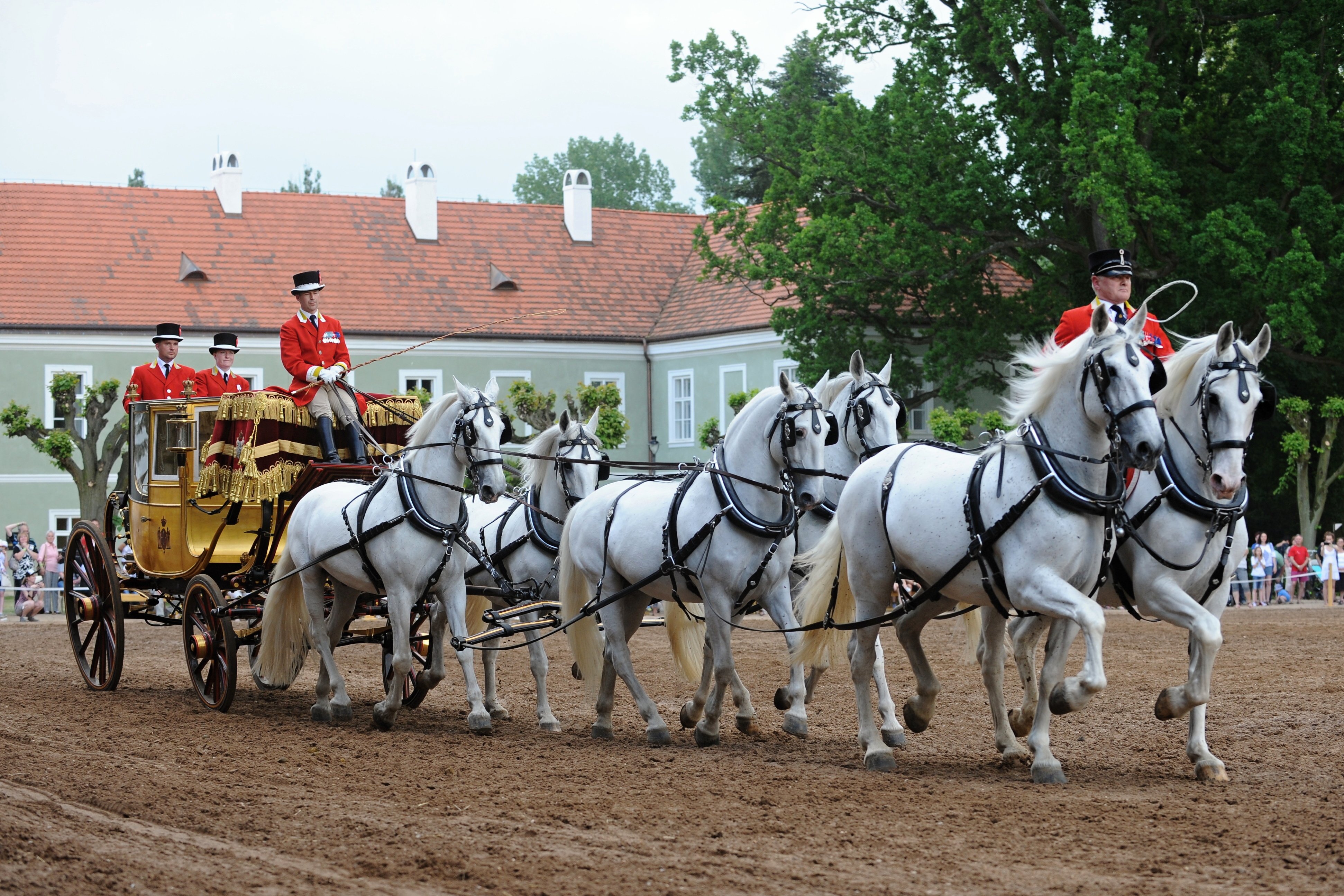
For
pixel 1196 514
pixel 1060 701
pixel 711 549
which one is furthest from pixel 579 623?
pixel 1196 514

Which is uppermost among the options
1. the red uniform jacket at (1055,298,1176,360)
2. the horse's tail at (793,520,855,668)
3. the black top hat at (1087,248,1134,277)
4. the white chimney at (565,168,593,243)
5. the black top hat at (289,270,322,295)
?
the white chimney at (565,168,593,243)

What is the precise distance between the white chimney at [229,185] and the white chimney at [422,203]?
4.26 meters

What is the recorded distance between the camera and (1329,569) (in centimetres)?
2517

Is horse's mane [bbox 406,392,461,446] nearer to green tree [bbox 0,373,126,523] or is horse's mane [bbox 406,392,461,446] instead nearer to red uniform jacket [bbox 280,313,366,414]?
red uniform jacket [bbox 280,313,366,414]

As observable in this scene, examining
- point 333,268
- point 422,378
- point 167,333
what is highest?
point 333,268

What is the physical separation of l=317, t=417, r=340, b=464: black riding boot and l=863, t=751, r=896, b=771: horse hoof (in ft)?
15.5

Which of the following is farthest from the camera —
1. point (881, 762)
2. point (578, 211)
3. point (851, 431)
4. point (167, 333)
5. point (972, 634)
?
point (578, 211)

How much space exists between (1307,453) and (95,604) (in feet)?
67.6

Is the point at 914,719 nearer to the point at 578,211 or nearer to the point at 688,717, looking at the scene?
the point at 688,717

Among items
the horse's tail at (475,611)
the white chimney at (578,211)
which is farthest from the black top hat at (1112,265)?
the white chimney at (578,211)

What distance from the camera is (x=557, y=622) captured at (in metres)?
10.1

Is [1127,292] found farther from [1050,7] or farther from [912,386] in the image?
[912,386]

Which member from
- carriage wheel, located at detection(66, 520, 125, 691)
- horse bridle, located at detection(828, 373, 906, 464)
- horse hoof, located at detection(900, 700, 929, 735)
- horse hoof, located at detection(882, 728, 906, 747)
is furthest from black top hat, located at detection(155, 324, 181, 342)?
horse hoof, located at detection(900, 700, 929, 735)

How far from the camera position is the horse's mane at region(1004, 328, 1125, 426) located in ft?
23.8
